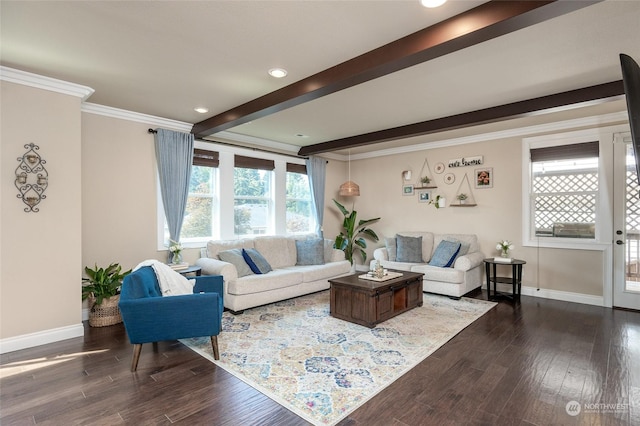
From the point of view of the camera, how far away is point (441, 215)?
595cm

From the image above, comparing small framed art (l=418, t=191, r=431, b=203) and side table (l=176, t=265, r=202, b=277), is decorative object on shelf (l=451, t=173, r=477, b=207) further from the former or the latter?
side table (l=176, t=265, r=202, b=277)

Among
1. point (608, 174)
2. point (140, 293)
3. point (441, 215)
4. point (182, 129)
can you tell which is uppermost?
point (182, 129)

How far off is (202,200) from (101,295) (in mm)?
1865

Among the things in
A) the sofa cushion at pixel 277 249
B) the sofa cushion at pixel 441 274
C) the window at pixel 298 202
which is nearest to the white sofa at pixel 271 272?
the sofa cushion at pixel 277 249

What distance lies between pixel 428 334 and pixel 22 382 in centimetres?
362

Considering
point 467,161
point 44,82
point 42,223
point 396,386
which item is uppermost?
point 44,82

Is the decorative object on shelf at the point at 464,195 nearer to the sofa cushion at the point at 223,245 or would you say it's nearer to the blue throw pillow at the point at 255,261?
the blue throw pillow at the point at 255,261

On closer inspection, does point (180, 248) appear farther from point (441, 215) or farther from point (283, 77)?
point (441, 215)

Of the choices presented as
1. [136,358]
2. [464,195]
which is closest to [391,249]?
[464,195]

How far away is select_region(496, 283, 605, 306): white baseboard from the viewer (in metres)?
4.51

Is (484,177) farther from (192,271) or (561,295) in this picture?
(192,271)

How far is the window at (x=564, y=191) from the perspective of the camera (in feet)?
15.0

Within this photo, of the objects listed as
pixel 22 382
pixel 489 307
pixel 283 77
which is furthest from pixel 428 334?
pixel 22 382

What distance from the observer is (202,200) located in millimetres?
4992
